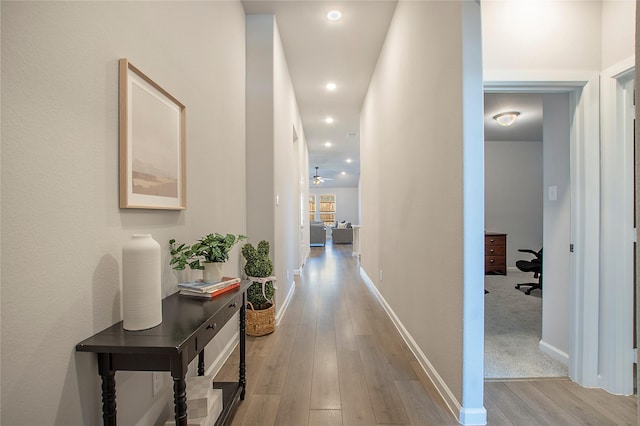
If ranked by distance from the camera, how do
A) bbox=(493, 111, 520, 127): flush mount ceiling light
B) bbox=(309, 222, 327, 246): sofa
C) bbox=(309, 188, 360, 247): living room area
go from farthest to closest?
1. bbox=(309, 188, 360, 247): living room area
2. bbox=(309, 222, 327, 246): sofa
3. bbox=(493, 111, 520, 127): flush mount ceiling light

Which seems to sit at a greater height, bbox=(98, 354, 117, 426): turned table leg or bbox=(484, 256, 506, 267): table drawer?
bbox=(98, 354, 117, 426): turned table leg

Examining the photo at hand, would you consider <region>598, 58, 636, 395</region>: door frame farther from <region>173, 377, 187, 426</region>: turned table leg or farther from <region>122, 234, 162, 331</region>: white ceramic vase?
<region>122, 234, 162, 331</region>: white ceramic vase

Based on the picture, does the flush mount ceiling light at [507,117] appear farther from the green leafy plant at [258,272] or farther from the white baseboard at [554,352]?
the green leafy plant at [258,272]

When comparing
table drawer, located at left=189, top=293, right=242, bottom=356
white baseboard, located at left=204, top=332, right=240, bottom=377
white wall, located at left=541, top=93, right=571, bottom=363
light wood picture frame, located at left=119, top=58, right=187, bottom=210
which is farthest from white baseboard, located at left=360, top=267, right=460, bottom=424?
light wood picture frame, located at left=119, top=58, right=187, bottom=210

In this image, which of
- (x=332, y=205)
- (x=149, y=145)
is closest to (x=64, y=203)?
(x=149, y=145)

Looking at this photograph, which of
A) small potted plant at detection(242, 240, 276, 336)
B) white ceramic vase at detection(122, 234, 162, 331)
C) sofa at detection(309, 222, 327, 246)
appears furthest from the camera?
sofa at detection(309, 222, 327, 246)

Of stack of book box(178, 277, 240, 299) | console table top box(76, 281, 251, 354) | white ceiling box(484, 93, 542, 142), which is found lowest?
console table top box(76, 281, 251, 354)

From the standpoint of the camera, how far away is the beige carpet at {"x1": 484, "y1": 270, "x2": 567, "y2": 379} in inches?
82.7

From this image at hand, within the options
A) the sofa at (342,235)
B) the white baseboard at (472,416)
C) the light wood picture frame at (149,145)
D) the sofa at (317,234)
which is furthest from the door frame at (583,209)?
the sofa at (342,235)

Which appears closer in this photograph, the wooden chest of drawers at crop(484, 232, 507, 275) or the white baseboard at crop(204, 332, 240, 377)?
the white baseboard at crop(204, 332, 240, 377)

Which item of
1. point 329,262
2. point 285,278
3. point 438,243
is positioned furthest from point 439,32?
point 329,262

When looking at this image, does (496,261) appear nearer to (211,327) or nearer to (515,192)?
(515,192)

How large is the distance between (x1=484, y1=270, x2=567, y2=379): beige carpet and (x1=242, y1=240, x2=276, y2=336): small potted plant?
6.02 feet

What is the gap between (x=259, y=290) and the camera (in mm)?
2684
